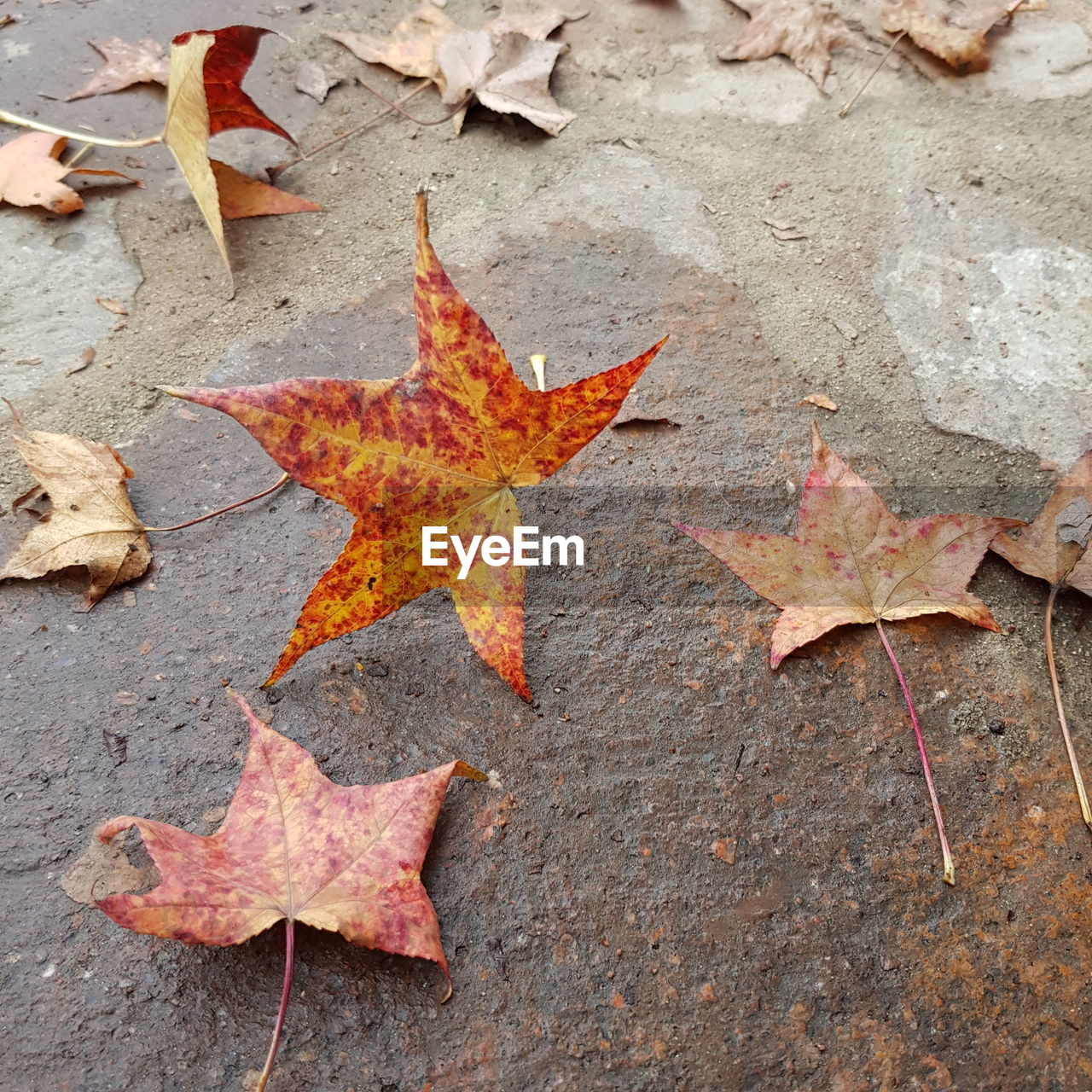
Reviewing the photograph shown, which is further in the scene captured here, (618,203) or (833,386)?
(618,203)

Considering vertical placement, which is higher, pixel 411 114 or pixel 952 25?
pixel 952 25

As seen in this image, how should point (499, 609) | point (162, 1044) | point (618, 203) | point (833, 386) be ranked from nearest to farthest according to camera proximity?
point (162, 1044) → point (499, 609) → point (833, 386) → point (618, 203)

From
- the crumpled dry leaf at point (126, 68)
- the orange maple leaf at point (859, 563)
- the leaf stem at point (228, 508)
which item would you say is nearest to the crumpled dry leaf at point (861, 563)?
the orange maple leaf at point (859, 563)

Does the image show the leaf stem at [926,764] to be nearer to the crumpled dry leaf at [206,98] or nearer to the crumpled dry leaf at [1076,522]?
the crumpled dry leaf at [1076,522]

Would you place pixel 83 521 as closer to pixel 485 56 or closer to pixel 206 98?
pixel 206 98

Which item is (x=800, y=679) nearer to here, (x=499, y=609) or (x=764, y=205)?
(x=499, y=609)

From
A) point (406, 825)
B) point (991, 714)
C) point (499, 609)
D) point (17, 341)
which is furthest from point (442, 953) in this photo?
point (17, 341)

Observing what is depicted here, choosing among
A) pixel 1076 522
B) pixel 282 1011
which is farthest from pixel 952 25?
pixel 282 1011
